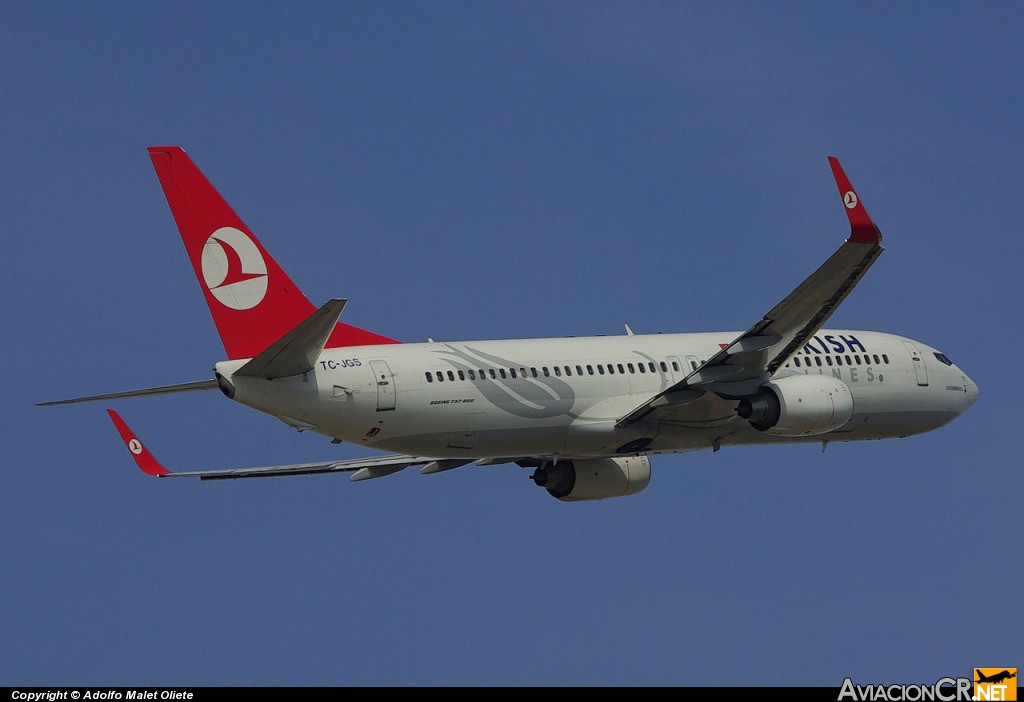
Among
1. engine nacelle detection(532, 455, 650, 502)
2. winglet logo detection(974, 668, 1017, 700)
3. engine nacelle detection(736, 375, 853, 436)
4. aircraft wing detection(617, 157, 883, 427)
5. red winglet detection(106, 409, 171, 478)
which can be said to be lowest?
winglet logo detection(974, 668, 1017, 700)

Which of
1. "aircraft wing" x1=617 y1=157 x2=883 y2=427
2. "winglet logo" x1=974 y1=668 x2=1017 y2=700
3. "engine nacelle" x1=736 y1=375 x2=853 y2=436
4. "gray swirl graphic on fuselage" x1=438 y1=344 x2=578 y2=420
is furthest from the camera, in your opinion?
"engine nacelle" x1=736 y1=375 x2=853 y2=436

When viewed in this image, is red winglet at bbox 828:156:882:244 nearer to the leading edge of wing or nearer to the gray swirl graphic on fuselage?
the gray swirl graphic on fuselage

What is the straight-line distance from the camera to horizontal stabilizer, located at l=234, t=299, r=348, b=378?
40031 millimetres

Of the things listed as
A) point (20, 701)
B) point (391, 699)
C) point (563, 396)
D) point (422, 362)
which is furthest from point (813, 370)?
point (20, 701)

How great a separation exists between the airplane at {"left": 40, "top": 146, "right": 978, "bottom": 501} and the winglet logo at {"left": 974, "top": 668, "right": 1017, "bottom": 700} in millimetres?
10052

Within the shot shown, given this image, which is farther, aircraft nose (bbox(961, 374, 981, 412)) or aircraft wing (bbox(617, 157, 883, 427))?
aircraft nose (bbox(961, 374, 981, 412))

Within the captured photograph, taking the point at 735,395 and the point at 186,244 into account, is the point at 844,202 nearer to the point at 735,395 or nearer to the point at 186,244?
the point at 735,395

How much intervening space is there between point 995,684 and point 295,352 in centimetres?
1647

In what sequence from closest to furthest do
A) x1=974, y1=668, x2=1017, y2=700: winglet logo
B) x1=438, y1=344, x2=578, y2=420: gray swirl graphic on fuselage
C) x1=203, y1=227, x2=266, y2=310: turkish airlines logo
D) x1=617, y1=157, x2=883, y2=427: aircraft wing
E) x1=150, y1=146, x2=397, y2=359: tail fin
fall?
x1=974, y1=668, x2=1017, y2=700: winglet logo → x1=617, y1=157, x2=883, y2=427: aircraft wing → x1=150, y1=146, x2=397, y2=359: tail fin → x1=203, y1=227, x2=266, y2=310: turkish airlines logo → x1=438, y1=344, x2=578, y2=420: gray swirl graphic on fuselage

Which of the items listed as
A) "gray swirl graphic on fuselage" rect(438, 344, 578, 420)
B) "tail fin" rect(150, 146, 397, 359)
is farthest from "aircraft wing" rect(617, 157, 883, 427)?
"tail fin" rect(150, 146, 397, 359)

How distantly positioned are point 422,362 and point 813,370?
11.4 meters

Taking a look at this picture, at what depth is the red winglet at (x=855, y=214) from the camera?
40.1 meters

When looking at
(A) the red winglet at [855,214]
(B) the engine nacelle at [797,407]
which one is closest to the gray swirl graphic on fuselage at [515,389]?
(B) the engine nacelle at [797,407]

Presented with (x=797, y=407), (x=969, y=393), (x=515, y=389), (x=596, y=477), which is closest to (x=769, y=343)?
(x=797, y=407)
